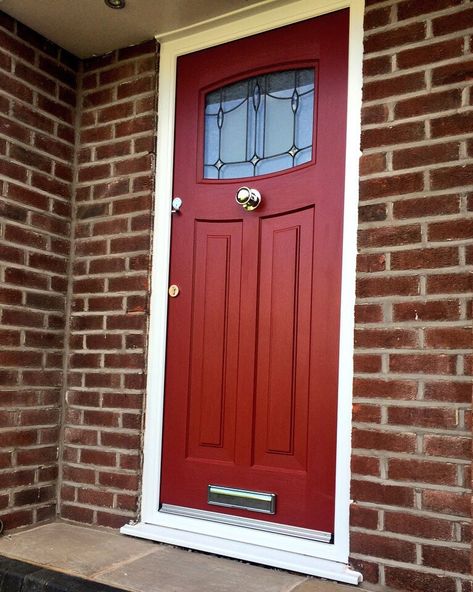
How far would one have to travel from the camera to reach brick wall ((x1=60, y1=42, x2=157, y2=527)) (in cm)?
276

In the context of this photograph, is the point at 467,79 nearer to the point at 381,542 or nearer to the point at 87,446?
the point at 381,542

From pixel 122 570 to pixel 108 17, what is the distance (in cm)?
230

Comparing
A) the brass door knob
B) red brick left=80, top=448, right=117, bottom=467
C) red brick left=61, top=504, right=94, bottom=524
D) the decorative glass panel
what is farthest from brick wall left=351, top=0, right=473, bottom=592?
red brick left=61, top=504, right=94, bottom=524

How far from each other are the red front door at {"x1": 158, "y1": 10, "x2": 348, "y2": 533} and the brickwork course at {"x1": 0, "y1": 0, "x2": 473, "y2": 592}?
0.16 m

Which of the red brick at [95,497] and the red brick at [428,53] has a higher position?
the red brick at [428,53]

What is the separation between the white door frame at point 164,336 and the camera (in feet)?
7.48

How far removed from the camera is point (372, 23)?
2.36m

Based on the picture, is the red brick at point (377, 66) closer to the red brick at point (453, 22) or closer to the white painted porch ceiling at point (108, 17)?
the red brick at point (453, 22)

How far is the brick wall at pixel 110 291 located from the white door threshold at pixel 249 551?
0.43ft

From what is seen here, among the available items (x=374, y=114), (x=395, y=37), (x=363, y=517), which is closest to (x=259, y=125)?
(x=374, y=114)

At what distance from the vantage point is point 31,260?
2.84 m

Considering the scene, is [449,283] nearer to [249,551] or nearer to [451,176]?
[451,176]

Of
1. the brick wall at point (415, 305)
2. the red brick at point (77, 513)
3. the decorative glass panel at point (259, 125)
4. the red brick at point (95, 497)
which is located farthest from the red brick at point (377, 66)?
the red brick at point (77, 513)

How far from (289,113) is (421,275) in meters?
0.92
